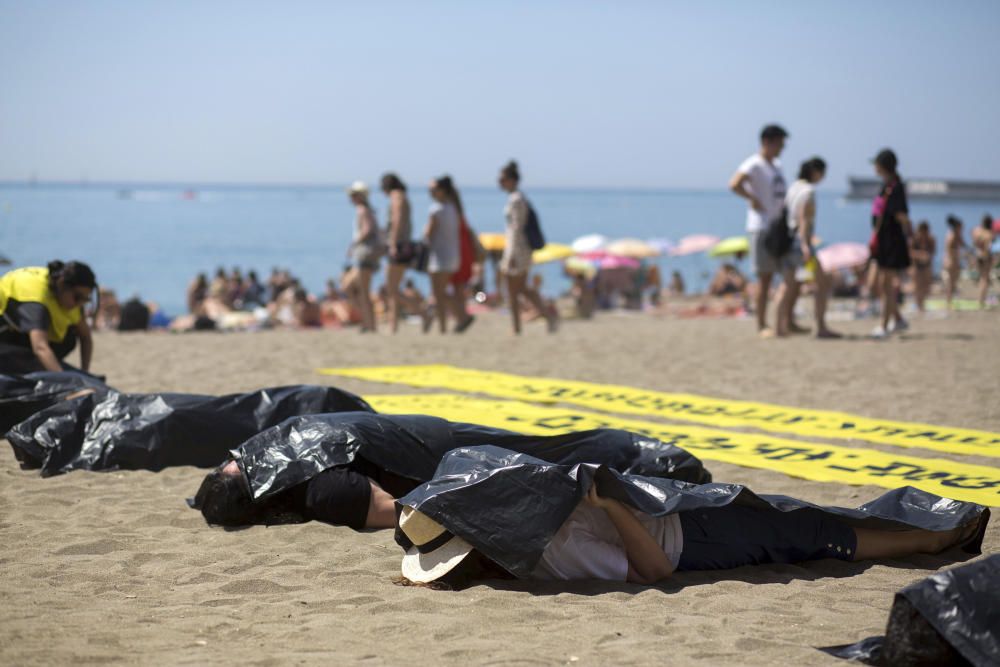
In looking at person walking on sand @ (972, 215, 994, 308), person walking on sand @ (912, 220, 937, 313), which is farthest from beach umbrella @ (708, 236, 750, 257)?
person walking on sand @ (912, 220, 937, 313)

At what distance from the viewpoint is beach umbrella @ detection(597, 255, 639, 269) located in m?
21.0

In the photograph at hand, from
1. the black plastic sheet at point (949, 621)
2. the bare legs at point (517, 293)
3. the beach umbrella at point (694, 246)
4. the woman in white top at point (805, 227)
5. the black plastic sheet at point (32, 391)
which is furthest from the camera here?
the beach umbrella at point (694, 246)

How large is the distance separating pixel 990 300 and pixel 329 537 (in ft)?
52.6

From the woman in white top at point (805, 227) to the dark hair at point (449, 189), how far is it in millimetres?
3166

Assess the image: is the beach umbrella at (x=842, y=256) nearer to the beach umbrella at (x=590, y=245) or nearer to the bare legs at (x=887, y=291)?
the bare legs at (x=887, y=291)

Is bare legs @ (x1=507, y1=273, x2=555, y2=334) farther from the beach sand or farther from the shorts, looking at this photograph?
the beach sand

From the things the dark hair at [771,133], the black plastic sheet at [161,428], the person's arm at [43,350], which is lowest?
the black plastic sheet at [161,428]

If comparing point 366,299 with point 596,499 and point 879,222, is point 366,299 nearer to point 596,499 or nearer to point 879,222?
point 879,222

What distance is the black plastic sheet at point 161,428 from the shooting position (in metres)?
5.36

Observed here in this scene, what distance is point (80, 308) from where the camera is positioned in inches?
258

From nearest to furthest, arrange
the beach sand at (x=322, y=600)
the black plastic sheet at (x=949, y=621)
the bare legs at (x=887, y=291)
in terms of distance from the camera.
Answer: the black plastic sheet at (x=949, y=621) < the beach sand at (x=322, y=600) < the bare legs at (x=887, y=291)

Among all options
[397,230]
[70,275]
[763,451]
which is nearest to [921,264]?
[397,230]

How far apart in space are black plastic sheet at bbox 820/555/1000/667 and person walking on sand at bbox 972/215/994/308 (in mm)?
14448

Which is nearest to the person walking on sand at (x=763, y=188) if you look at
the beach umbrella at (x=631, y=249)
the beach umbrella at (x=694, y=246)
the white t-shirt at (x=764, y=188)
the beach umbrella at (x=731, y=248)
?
the white t-shirt at (x=764, y=188)
